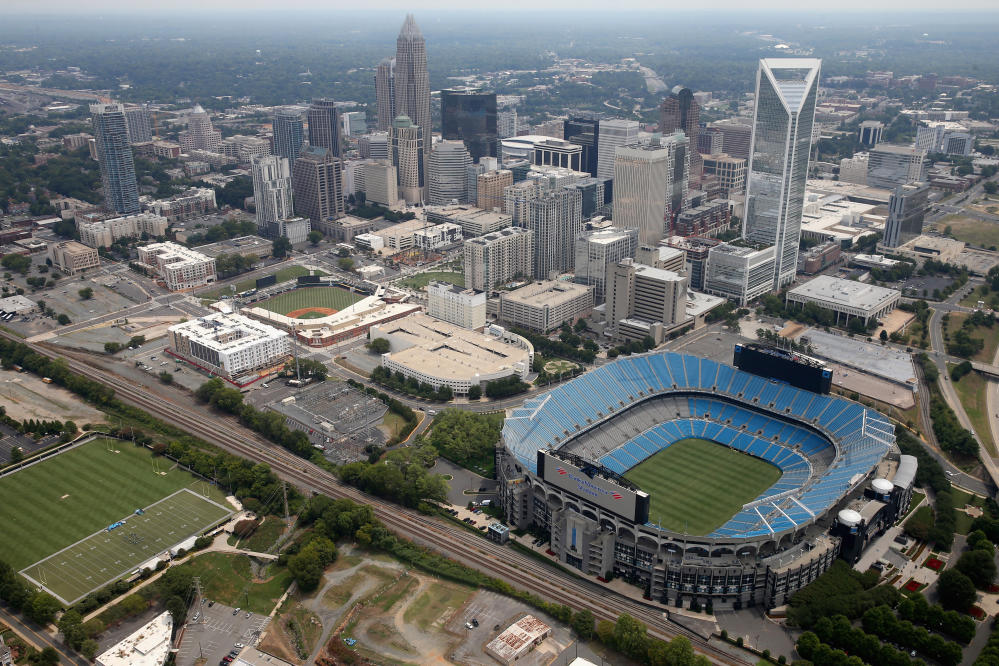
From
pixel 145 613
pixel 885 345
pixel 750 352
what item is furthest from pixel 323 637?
pixel 885 345

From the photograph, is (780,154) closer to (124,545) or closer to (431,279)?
(431,279)

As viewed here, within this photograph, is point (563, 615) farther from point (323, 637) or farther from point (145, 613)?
point (145, 613)

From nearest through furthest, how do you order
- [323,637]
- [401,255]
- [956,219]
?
1. [323,637]
2. [401,255]
3. [956,219]

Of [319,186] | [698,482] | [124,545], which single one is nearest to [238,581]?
[124,545]

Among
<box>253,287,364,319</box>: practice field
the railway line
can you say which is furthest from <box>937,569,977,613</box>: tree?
<box>253,287,364,319</box>: practice field

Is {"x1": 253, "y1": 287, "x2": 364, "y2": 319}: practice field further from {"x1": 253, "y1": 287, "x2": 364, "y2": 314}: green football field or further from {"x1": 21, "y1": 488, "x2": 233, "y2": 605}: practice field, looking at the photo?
{"x1": 21, "y1": 488, "x2": 233, "y2": 605}: practice field

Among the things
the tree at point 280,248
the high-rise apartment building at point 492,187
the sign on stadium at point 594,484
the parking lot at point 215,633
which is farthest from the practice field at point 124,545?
the high-rise apartment building at point 492,187
